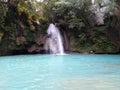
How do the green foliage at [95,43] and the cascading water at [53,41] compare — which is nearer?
the green foliage at [95,43]

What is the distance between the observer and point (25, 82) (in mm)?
10031

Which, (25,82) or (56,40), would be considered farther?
(56,40)

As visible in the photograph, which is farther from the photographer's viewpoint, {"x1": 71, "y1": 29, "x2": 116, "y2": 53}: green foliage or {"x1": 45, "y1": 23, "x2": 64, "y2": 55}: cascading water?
{"x1": 45, "y1": 23, "x2": 64, "y2": 55}: cascading water

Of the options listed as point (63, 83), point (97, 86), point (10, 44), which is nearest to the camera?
point (97, 86)

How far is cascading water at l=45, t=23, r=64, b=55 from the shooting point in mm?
26750

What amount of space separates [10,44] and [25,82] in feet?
53.7

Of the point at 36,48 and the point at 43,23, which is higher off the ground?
the point at 43,23

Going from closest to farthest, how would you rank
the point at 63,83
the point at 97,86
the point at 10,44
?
the point at 97,86, the point at 63,83, the point at 10,44

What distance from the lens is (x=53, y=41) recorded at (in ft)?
89.3

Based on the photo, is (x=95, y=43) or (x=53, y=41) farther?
(x=53, y=41)

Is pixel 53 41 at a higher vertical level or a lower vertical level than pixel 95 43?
higher

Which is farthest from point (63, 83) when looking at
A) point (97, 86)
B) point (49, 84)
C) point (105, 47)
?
point (105, 47)

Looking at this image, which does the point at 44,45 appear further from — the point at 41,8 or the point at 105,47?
the point at 105,47

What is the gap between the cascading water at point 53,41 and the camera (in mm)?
26750
